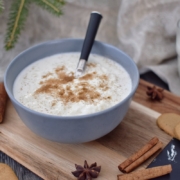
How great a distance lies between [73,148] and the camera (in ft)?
4.69

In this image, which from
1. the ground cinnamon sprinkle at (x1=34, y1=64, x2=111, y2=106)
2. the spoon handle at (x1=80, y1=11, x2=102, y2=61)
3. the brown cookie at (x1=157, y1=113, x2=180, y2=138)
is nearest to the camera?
the ground cinnamon sprinkle at (x1=34, y1=64, x2=111, y2=106)

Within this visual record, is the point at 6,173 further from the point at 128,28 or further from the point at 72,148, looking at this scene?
the point at 128,28

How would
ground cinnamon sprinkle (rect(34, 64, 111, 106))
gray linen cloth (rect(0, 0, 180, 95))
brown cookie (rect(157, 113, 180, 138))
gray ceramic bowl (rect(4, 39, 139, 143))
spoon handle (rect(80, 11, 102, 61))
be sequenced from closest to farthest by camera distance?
gray ceramic bowl (rect(4, 39, 139, 143)) < ground cinnamon sprinkle (rect(34, 64, 111, 106)) < brown cookie (rect(157, 113, 180, 138)) < spoon handle (rect(80, 11, 102, 61)) < gray linen cloth (rect(0, 0, 180, 95))

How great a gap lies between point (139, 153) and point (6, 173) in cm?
53

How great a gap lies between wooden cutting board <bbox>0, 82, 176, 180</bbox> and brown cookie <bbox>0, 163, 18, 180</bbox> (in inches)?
1.9

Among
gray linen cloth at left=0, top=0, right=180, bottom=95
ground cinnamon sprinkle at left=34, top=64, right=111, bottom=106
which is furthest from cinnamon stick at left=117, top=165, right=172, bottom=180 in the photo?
gray linen cloth at left=0, top=0, right=180, bottom=95

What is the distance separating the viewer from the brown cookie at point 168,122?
1.51m

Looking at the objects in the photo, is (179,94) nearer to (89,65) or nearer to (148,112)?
(148,112)

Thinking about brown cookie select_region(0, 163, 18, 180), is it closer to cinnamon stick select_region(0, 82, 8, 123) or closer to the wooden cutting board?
the wooden cutting board

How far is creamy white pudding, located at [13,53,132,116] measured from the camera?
1344mm

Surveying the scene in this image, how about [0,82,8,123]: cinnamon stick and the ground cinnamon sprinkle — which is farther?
[0,82,8,123]: cinnamon stick

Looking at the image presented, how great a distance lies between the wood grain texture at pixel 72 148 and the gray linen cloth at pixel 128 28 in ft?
1.44

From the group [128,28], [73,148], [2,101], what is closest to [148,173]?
[73,148]

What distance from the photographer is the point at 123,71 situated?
1598mm
